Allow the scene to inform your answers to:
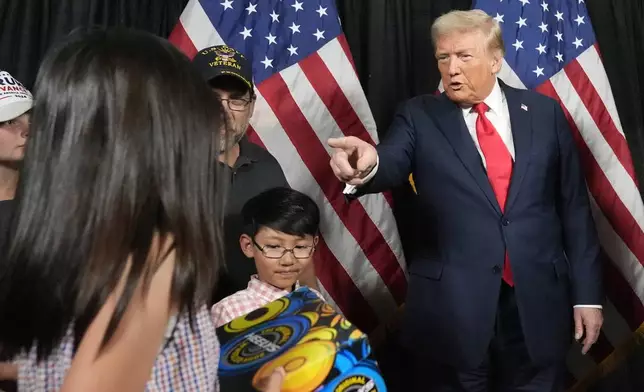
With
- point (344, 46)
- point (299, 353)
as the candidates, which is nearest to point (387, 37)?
point (344, 46)

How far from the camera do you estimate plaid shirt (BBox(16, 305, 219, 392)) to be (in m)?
0.59

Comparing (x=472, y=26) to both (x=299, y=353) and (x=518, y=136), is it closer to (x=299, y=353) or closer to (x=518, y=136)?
(x=518, y=136)

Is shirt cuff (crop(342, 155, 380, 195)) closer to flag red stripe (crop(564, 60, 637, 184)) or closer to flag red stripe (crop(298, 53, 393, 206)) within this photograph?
flag red stripe (crop(298, 53, 393, 206))

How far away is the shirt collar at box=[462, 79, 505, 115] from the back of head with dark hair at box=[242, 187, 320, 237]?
48 centimetres

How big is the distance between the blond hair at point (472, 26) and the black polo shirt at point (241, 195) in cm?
54

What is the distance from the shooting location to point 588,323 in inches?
64.7

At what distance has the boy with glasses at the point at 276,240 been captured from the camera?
57.8 inches

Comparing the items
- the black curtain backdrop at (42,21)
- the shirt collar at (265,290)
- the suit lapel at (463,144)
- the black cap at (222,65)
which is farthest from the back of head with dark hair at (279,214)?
the black curtain backdrop at (42,21)

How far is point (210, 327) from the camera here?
0.66m

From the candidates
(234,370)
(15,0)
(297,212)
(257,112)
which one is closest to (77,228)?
(234,370)

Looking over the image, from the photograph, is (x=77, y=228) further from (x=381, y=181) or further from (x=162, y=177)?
(x=381, y=181)

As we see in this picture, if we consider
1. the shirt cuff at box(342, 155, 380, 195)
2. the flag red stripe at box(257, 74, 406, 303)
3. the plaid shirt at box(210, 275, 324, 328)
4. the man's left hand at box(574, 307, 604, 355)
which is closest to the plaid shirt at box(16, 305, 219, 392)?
the plaid shirt at box(210, 275, 324, 328)

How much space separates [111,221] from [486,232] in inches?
46.0

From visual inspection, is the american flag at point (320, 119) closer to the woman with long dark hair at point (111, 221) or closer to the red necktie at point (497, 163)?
the red necktie at point (497, 163)
